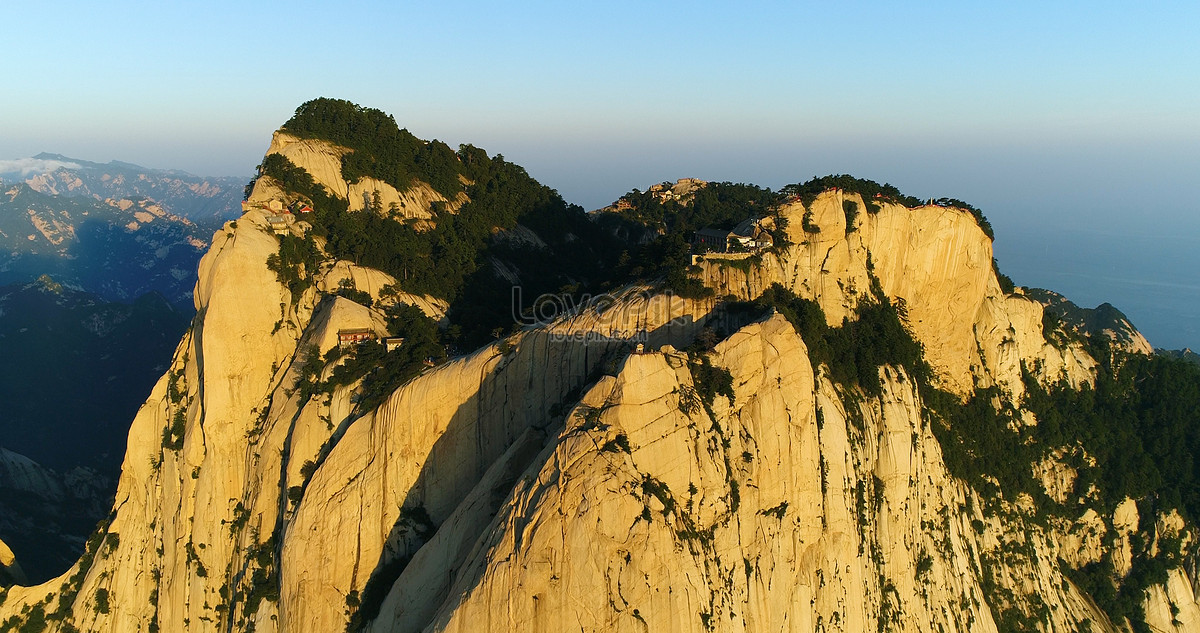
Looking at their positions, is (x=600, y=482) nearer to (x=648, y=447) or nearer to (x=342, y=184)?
(x=648, y=447)

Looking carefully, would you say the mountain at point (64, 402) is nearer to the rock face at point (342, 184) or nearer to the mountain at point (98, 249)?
the rock face at point (342, 184)

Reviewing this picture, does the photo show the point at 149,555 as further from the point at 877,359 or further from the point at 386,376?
the point at 877,359

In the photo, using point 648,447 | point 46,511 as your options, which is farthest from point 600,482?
point 46,511

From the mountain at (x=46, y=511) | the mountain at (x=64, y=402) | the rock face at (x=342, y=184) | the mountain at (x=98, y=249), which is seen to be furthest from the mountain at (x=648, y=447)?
the mountain at (x=98, y=249)

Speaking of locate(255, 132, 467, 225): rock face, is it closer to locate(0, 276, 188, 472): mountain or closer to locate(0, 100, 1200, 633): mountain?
locate(0, 100, 1200, 633): mountain

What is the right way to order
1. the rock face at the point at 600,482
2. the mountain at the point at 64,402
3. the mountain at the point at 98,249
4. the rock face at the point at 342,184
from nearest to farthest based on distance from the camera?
1. the rock face at the point at 600,482
2. the rock face at the point at 342,184
3. the mountain at the point at 64,402
4. the mountain at the point at 98,249

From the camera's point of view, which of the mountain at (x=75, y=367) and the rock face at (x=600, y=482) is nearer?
the rock face at (x=600, y=482)
